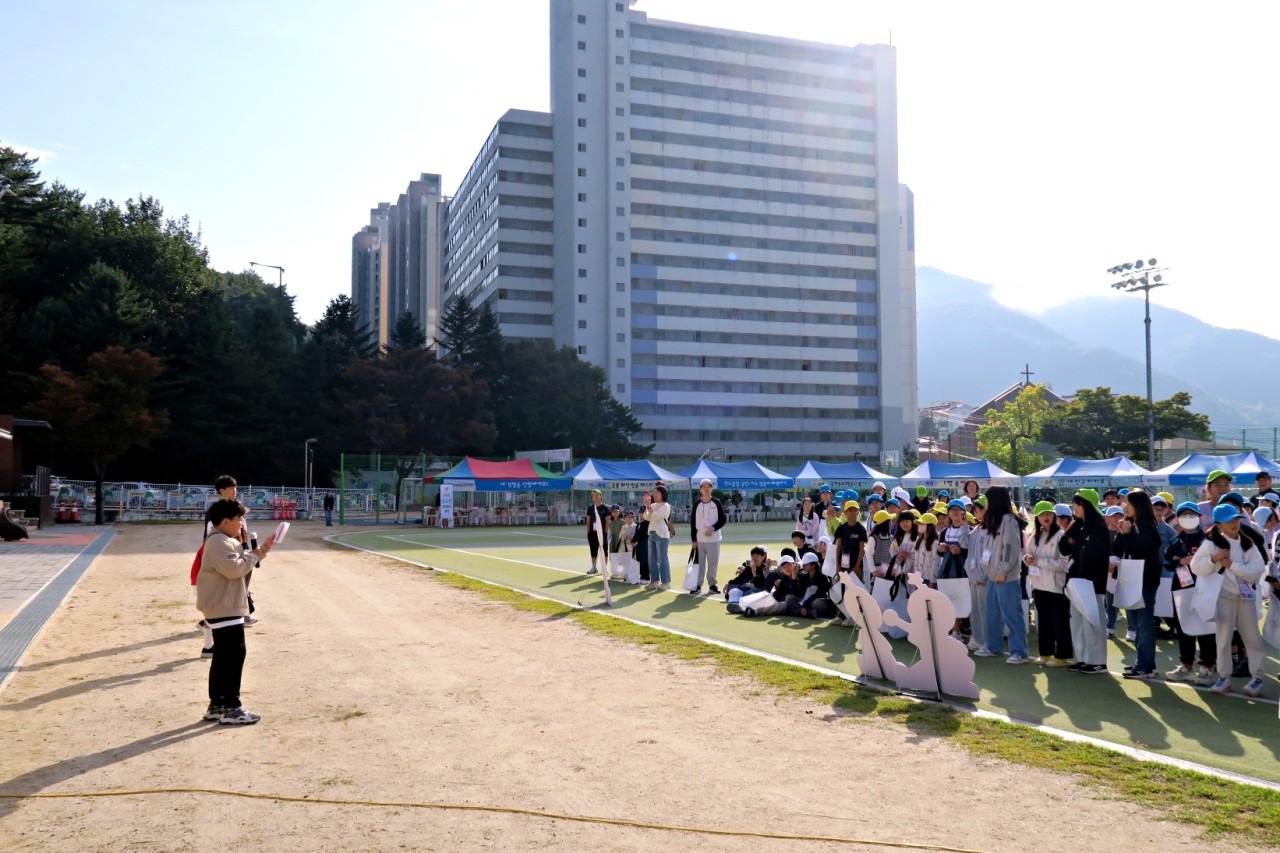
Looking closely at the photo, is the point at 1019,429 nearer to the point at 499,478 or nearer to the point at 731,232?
the point at 731,232

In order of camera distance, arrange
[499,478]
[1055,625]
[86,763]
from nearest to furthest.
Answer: [86,763], [1055,625], [499,478]

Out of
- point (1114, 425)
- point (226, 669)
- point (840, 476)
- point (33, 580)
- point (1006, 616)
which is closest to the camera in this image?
point (226, 669)

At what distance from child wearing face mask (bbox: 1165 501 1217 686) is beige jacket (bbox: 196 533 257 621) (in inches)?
315

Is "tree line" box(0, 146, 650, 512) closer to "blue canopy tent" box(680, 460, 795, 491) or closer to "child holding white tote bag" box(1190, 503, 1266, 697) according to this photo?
"blue canopy tent" box(680, 460, 795, 491)

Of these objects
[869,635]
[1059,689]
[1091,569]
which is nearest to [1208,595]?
[1091,569]

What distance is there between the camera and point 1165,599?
9359mm

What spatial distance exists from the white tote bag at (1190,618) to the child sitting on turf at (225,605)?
7936mm

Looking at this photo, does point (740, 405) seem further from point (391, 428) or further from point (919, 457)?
point (391, 428)

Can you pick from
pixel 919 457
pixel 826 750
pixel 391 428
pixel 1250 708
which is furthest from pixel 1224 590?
pixel 919 457

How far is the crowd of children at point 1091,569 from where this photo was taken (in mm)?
7980

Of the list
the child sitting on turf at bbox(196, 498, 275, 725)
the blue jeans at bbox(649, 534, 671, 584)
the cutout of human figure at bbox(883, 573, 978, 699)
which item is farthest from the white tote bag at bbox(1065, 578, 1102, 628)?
the blue jeans at bbox(649, 534, 671, 584)

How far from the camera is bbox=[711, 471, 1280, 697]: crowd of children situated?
7980 millimetres

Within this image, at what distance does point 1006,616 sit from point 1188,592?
183 centimetres

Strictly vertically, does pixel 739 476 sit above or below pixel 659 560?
above
